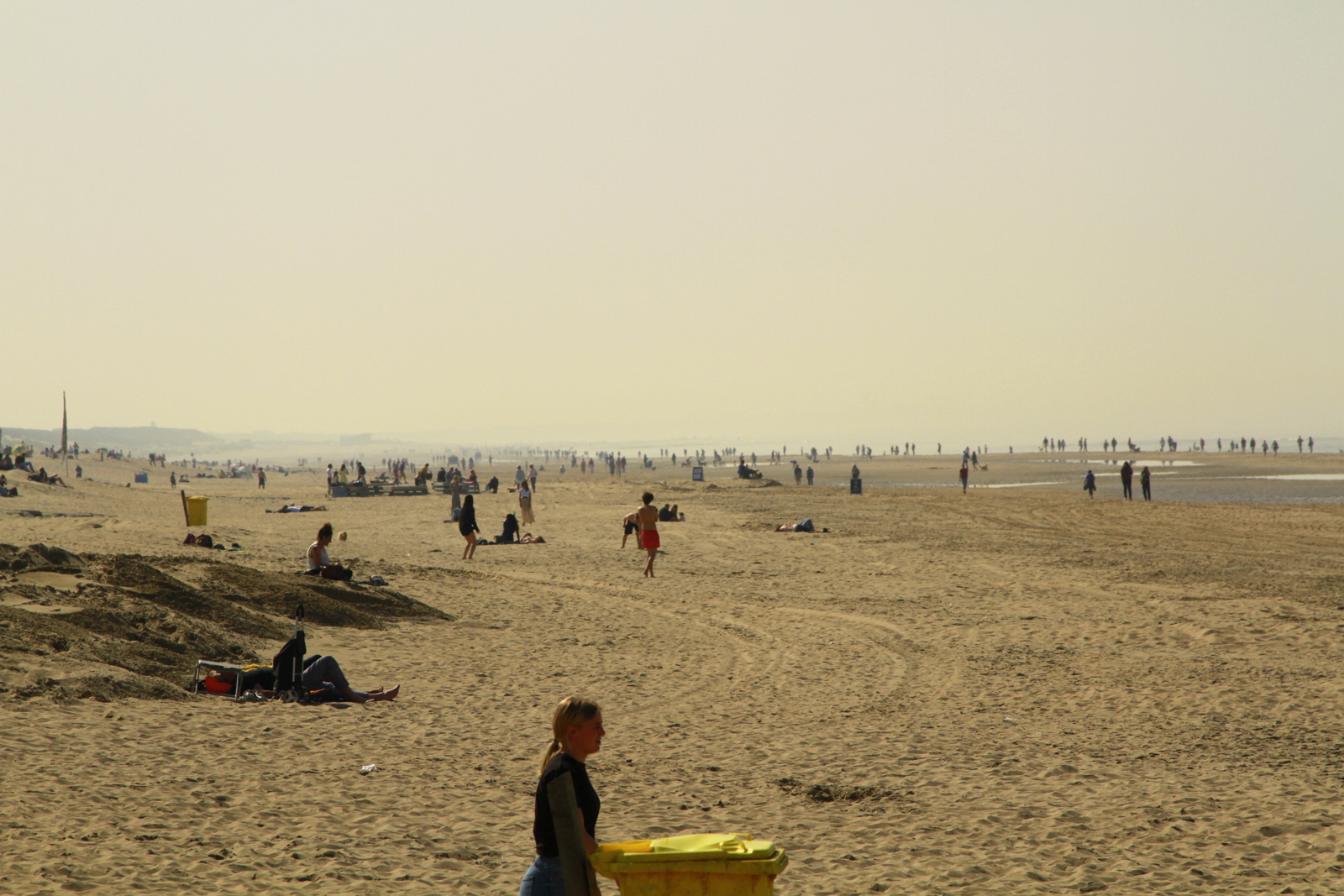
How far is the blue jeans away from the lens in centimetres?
397

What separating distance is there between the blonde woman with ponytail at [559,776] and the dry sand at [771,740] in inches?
92.1

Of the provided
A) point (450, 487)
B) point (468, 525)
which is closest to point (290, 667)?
point (468, 525)

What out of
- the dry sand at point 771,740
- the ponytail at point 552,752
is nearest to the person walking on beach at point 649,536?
the dry sand at point 771,740

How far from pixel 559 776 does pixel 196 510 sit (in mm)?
28310

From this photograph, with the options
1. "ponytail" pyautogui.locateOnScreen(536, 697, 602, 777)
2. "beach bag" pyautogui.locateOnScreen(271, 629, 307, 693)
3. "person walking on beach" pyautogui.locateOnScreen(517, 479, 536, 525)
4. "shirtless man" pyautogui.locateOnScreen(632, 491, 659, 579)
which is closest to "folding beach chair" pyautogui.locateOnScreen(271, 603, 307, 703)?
"beach bag" pyautogui.locateOnScreen(271, 629, 307, 693)

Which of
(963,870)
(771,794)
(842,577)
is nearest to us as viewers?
(963,870)

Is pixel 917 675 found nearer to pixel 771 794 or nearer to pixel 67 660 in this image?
pixel 771 794

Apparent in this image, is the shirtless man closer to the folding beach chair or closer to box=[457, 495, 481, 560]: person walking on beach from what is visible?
box=[457, 495, 481, 560]: person walking on beach

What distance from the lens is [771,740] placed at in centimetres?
954

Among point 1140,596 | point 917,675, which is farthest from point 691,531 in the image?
point 917,675

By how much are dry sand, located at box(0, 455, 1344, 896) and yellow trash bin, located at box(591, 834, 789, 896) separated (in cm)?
269

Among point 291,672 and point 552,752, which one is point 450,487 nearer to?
point 291,672

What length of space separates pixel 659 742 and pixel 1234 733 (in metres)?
5.37

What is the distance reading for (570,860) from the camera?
3.83 meters
